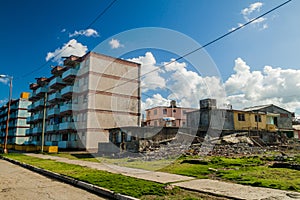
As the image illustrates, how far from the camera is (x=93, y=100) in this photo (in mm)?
34250

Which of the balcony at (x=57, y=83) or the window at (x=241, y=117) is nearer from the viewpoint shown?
the window at (x=241, y=117)

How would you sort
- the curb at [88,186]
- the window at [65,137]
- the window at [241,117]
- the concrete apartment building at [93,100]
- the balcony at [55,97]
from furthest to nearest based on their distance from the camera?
1. the balcony at [55,97]
2. the window at [65,137]
3. the concrete apartment building at [93,100]
4. the window at [241,117]
5. the curb at [88,186]

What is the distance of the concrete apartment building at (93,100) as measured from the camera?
33.9 m

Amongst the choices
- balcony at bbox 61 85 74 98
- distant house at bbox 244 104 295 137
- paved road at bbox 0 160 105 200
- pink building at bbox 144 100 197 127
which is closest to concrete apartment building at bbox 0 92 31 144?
balcony at bbox 61 85 74 98

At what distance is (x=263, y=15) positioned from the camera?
7.38m

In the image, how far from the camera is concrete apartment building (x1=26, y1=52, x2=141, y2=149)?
33875mm

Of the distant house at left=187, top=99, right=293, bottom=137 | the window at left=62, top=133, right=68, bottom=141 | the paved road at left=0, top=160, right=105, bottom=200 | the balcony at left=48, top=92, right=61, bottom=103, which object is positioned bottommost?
the paved road at left=0, top=160, right=105, bottom=200

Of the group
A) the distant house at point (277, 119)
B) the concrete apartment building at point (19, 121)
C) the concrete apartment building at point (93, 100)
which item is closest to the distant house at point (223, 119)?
the distant house at point (277, 119)

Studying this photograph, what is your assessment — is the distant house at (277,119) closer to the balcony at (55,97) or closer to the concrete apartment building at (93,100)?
the concrete apartment building at (93,100)

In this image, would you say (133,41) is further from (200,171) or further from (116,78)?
(116,78)

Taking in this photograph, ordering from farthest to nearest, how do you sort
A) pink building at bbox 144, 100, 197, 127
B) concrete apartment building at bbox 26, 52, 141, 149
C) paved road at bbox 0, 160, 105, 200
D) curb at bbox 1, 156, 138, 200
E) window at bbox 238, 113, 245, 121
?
concrete apartment building at bbox 26, 52, 141, 149 < window at bbox 238, 113, 245, 121 < pink building at bbox 144, 100, 197, 127 < paved road at bbox 0, 160, 105, 200 < curb at bbox 1, 156, 138, 200

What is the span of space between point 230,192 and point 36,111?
5413cm

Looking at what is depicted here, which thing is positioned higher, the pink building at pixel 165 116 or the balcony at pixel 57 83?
the balcony at pixel 57 83

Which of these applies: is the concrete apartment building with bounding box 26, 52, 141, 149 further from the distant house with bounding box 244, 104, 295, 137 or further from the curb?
the curb
